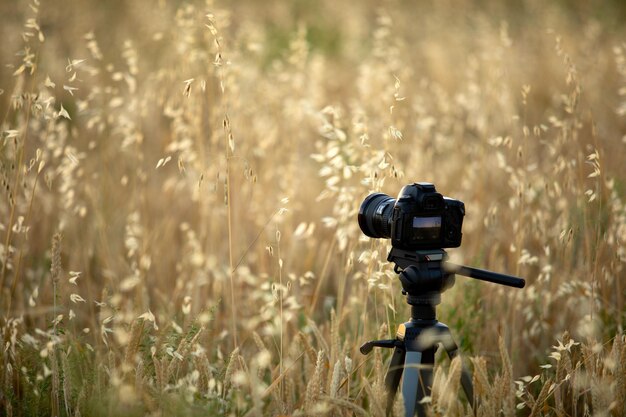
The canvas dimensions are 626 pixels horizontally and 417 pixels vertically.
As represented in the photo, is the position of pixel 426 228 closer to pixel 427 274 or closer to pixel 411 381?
pixel 427 274

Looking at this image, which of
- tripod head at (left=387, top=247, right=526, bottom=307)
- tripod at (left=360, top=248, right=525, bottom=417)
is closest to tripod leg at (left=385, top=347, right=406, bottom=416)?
tripod at (left=360, top=248, right=525, bottom=417)

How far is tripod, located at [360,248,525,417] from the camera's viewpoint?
1486 mm

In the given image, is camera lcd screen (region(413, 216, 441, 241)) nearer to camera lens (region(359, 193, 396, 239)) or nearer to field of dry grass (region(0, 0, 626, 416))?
camera lens (region(359, 193, 396, 239))

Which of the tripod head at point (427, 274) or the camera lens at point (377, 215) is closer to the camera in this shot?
the tripod head at point (427, 274)

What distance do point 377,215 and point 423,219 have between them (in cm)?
14

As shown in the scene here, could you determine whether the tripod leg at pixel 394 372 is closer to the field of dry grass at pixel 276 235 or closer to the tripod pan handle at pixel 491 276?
the field of dry grass at pixel 276 235

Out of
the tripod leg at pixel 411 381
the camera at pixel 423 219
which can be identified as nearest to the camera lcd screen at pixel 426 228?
the camera at pixel 423 219

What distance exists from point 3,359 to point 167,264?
1185mm

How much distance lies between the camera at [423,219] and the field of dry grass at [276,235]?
0.28m

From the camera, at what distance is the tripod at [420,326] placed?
1.49 meters

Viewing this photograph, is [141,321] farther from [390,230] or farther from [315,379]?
[390,230]

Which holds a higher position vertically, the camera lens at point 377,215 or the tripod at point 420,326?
the camera lens at point 377,215

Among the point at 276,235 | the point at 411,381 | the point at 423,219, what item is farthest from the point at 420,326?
the point at 276,235

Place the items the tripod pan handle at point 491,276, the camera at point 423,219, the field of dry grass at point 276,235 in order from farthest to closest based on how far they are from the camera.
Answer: the field of dry grass at point 276,235, the camera at point 423,219, the tripod pan handle at point 491,276
